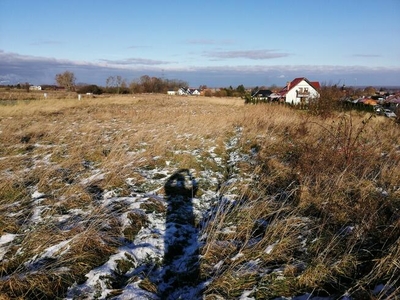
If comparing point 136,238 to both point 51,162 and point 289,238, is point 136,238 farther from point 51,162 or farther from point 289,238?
point 51,162

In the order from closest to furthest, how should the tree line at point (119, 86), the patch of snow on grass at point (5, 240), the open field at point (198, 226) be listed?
the open field at point (198, 226), the patch of snow on grass at point (5, 240), the tree line at point (119, 86)

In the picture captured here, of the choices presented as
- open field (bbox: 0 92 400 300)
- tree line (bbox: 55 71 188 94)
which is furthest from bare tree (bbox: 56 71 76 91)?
open field (bbox: 0 92 400 300)

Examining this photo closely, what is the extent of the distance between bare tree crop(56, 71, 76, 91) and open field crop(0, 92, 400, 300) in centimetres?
6591

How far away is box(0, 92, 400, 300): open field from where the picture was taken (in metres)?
2.62

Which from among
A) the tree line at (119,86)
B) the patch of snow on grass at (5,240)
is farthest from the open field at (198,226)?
the tree line at (119,86)

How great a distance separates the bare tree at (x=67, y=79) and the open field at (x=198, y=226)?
65.9m

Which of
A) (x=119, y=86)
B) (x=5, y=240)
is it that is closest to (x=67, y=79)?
(x=119, y=86)

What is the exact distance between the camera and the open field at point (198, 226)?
8.58 ft

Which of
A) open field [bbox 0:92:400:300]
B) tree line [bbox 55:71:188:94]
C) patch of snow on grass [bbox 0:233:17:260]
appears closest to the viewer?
open field [bbox 0:92:400:300]

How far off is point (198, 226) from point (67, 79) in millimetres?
71130

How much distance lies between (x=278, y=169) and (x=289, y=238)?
260 centimetres

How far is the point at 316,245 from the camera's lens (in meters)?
3.05

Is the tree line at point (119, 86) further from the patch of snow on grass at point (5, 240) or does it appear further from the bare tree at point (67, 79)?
the patch of snow on grass at point (5, 240)

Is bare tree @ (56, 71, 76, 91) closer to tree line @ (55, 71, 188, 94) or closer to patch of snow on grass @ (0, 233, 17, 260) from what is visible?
tree line @ (55, 71, 188, 94)
